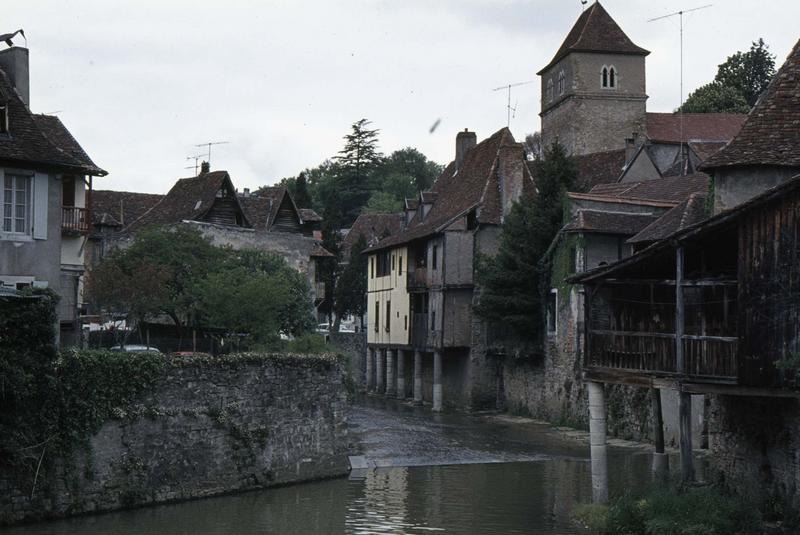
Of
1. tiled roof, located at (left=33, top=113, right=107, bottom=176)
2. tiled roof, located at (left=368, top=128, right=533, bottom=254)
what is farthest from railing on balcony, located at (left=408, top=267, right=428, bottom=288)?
tiled roof, located at (left=33, top=113, right=107, bottom=176)

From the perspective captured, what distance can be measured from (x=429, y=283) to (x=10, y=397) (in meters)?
36.1

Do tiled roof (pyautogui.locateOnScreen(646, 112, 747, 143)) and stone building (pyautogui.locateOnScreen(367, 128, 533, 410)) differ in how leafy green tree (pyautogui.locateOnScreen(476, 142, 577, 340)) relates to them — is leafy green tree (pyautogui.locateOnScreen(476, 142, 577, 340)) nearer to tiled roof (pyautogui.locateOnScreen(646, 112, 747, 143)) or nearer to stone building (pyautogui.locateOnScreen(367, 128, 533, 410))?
stone building (pyautogui.locateOnScreen(367, 128, 533, 410))

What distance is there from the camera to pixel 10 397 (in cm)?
2244

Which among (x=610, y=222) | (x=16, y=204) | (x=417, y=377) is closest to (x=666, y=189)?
(x=610, y=222)

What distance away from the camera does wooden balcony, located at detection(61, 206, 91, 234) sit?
32031 mm

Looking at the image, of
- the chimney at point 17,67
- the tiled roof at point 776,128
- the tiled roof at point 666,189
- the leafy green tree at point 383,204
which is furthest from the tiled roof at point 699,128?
the chimney at point 17,67

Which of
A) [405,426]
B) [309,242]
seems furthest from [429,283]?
[405,426]

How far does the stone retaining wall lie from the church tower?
5871 centimetres

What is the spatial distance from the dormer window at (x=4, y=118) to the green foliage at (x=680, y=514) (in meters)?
16.7

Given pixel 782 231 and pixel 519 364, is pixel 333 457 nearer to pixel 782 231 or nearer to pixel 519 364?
pixel 782 231

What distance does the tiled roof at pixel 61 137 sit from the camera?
33.7m

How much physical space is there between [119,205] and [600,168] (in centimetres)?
2681

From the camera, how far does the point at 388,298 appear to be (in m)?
66.3

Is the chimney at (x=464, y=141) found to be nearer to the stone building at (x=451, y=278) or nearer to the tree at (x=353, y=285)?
the stone building at (x=451, y=278)
